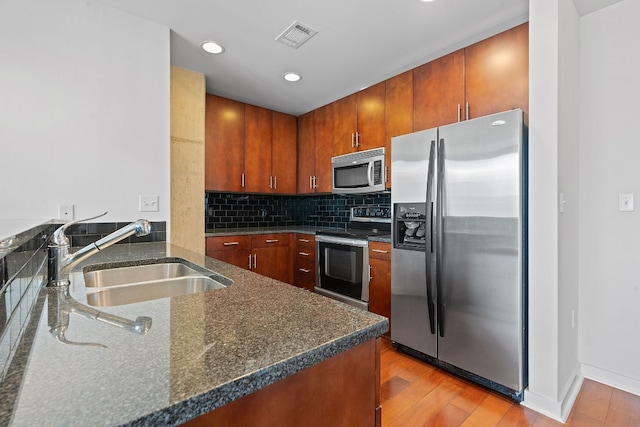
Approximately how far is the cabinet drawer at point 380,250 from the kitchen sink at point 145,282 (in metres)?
1.68

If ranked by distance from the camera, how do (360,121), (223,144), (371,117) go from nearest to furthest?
(371,117)
(360,121)
(223,144)

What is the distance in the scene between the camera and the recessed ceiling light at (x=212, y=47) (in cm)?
237

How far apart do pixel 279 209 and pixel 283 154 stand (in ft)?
2.61

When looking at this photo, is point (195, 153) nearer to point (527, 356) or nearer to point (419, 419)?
point (419, 419)

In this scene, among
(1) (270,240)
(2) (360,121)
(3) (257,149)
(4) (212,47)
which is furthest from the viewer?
(3) (257,149)

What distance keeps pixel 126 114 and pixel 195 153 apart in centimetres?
72

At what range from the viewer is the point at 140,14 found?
2029 millimetres

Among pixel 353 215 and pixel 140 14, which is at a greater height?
pixel 140 14

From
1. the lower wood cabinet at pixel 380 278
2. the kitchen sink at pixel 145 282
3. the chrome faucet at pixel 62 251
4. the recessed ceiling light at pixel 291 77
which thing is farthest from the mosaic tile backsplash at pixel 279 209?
the chrome faucet at pixel 62 251

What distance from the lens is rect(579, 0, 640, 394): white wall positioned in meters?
1.90

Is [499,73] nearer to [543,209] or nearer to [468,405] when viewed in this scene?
[543,209]

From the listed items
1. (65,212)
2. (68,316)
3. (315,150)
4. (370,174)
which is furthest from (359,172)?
(68,316)

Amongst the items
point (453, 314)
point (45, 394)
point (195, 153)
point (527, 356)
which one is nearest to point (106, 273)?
point (45, 394)

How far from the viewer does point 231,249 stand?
3180 mm
